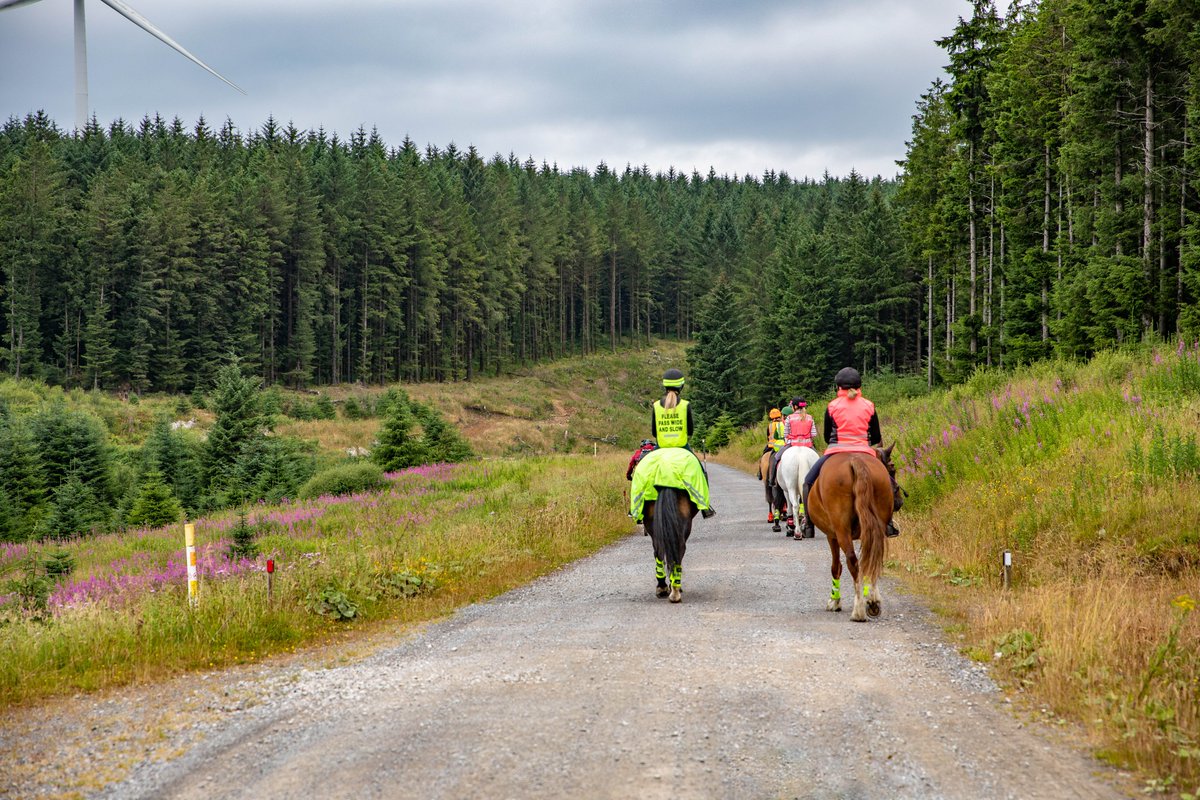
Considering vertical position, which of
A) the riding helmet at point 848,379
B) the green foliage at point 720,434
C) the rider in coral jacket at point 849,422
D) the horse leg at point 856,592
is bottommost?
the green foliage at point 720,434

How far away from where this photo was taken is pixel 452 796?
15.1 ft

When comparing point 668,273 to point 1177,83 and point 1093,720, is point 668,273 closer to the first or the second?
point 1177,83

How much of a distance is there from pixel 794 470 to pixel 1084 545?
249 inches

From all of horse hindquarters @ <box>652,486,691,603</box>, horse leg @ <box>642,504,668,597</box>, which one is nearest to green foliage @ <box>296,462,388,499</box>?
horse leg @ <box>642,504,668,597</box>

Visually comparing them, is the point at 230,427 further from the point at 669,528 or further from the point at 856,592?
the point at 856,592

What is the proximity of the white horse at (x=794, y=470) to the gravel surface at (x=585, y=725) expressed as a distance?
676cm

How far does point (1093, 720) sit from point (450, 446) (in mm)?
35812

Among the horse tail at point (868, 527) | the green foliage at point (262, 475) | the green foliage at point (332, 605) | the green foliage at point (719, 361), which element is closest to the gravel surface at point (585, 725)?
the horse tail at point (868, 527)

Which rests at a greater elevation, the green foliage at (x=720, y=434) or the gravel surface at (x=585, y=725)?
the gravel surface at (x=585, y=725)

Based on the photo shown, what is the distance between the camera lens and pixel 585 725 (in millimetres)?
5680

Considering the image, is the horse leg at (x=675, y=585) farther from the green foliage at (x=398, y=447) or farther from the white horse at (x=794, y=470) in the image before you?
the green foliage at (x=398, y=447)

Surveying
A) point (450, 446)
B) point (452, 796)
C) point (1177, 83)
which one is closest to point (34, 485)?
point (450, 446)

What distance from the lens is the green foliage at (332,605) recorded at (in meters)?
9.98

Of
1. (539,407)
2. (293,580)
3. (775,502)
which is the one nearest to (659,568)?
(293,580)
